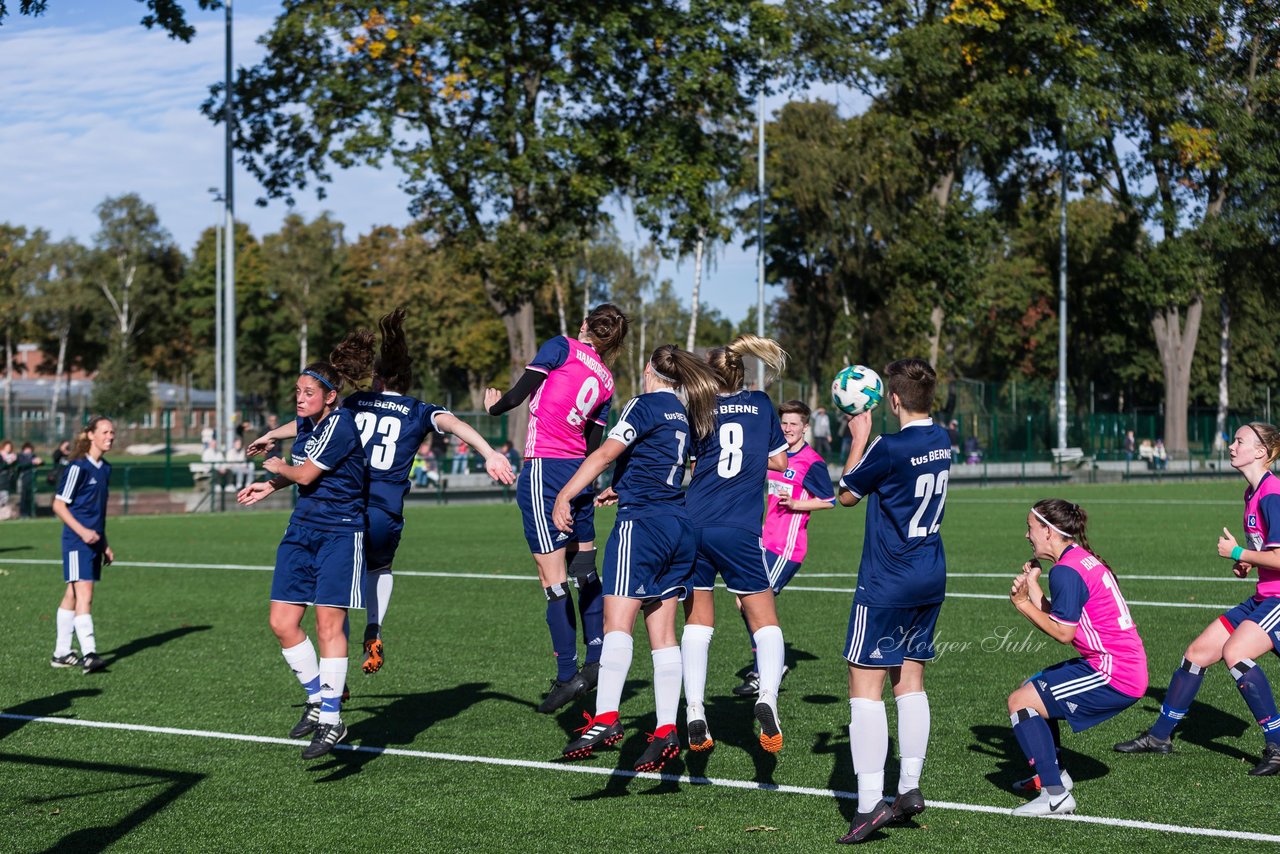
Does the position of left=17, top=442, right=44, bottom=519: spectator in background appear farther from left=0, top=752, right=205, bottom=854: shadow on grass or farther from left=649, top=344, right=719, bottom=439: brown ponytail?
left=649, top=344, right=719, bottom=439: brown ponytail

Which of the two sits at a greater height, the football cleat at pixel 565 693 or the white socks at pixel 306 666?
the white socks at pixel 306 666

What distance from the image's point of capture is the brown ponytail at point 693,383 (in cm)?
685

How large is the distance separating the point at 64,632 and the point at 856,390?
22.6ft

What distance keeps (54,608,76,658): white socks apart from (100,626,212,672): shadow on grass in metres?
0.35

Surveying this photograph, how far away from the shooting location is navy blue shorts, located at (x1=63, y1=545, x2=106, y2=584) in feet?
34.2

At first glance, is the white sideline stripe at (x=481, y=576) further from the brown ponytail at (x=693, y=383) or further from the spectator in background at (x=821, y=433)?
the spectator in background at (x=821, y=433)

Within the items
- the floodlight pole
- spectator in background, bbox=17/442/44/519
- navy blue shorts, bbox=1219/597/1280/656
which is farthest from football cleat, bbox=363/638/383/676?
the floodlight pole

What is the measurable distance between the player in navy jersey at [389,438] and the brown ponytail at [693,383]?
3.85 ft

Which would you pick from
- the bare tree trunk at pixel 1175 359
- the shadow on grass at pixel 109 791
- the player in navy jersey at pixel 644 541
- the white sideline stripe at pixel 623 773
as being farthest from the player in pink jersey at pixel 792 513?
the bare tree trunk at pixel 1175 359

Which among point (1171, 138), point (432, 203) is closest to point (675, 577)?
point (432, 203)

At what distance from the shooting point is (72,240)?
93500 mm

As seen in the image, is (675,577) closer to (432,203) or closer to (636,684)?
(636,684)

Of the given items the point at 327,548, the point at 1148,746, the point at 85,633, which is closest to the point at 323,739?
the point at 327,548

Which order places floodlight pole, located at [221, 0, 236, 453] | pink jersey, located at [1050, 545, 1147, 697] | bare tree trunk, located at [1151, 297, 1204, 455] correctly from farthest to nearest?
bare tree trunk, located at [1151, 297, 1204, 455] → floodlight pole, located at [221, 0, 236, 453] → pink jersey, located at [1050, 545, 1147, 697]
